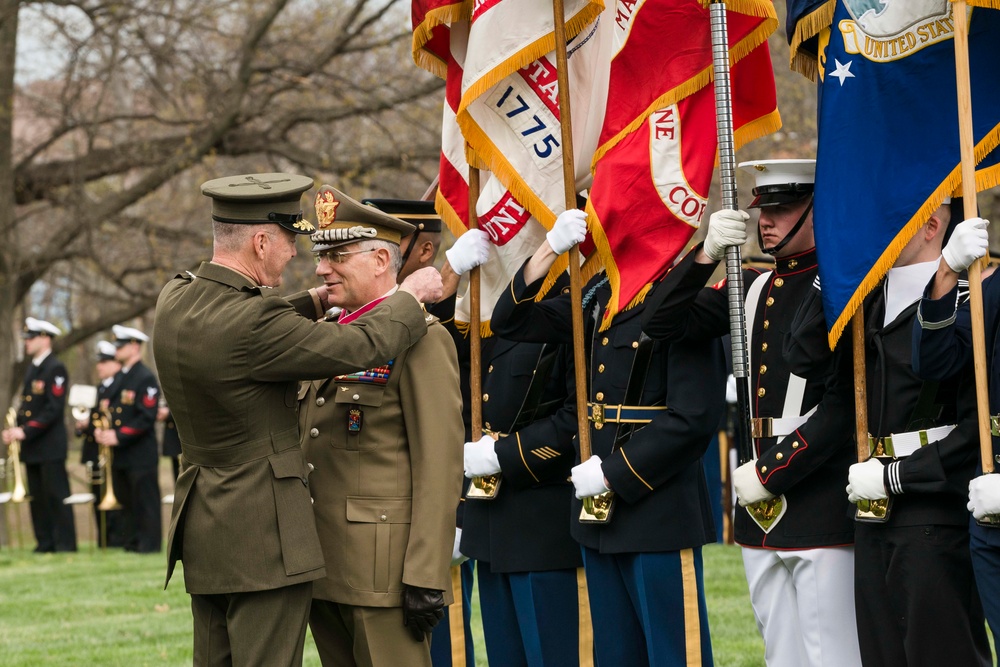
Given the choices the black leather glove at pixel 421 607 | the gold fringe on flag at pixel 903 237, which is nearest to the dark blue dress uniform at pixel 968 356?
the gold fringe on flag at pixel 903 237

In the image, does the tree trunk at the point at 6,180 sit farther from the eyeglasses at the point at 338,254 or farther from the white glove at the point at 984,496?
the white glove at the point at 984,496

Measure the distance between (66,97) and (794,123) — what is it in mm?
9189

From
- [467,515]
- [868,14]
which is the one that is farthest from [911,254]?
[467,515]

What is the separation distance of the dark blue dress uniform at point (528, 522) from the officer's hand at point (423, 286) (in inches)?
44.7

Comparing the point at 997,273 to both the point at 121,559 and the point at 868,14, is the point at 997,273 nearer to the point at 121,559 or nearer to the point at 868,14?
the point at 868,14

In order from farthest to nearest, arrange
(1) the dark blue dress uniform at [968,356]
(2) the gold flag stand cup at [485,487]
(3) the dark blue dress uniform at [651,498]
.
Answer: (2) the gold flag stand cup at [485,487] → (3) the dark blue dress uniform at [651,498] → (1) the dark blue dress uniform at [968,356]

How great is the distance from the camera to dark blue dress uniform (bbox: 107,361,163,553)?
14.8 meters

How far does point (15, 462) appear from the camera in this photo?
1531cm

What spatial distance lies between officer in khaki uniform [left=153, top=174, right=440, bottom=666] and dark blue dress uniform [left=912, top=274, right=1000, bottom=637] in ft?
5.18

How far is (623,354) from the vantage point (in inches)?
206

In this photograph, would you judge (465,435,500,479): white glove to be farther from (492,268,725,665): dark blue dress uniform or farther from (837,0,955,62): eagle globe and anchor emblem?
(837,0,955,62): eagle globe and anchor emblem

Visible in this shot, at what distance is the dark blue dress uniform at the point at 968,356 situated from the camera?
13.2ft

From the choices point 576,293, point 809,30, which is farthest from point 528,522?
point 809,30

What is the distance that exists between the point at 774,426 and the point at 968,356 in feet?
2.67
